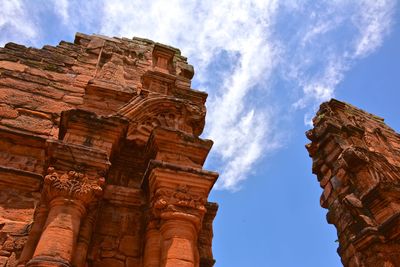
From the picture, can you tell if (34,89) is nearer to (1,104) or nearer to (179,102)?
(1,104)


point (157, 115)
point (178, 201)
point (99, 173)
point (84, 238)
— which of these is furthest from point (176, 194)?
point (157, 115)

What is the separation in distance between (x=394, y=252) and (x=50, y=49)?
25.1 ft

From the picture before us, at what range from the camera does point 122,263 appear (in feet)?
13.5

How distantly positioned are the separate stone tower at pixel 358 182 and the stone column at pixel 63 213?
586 centimetres

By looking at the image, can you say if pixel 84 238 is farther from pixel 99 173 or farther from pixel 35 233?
pixel 99 173

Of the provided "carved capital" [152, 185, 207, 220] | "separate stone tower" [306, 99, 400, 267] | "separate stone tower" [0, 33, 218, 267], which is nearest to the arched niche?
"separate stone tower" [0, 33, 218, 267]

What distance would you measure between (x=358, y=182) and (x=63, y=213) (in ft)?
24.0

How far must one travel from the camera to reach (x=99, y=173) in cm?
424

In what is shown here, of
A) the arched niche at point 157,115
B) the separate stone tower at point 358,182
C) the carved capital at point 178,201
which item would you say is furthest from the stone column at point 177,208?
the separate stone tower at point 358,182

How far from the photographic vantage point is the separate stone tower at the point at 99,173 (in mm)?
3865

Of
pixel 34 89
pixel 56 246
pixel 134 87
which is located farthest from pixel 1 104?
pixel 56 246

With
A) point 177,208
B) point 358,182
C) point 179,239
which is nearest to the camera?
point 179,239

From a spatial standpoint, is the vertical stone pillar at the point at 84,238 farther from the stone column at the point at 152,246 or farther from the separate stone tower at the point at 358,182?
the separate stone tower at the point at 358,182

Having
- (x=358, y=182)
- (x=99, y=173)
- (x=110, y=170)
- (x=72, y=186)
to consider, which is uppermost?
(x=358, y=182)
